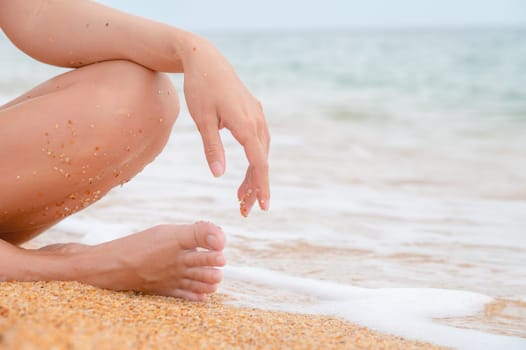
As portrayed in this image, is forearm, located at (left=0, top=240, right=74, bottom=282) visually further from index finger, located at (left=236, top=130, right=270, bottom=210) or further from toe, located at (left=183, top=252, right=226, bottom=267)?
index finger, located at (left=236, top=130, right=270, bottom=210)

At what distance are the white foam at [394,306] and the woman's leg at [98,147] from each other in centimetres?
26

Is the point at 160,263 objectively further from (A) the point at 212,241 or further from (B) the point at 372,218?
(B) the point at 372,218

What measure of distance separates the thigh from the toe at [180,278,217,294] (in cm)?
29

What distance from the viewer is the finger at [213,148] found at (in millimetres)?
1377

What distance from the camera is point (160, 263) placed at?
153 cm

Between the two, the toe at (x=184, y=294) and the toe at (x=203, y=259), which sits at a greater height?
the toe at (x=203, y=259)

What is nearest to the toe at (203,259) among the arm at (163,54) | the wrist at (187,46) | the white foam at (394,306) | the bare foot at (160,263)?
the bare foot at (160,263)

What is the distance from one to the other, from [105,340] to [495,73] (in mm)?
10176

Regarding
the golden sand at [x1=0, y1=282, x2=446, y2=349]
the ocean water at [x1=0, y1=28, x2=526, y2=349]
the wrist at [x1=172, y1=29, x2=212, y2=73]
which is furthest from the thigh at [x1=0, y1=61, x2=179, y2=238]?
the ocean water at [x1=0, y1=28, x2=526, y2=349]

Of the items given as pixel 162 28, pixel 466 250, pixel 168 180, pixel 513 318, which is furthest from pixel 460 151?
pixel 162 28

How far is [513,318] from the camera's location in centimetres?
170

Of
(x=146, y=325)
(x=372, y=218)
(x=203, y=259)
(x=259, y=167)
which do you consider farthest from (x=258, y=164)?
(x=372, y=218)

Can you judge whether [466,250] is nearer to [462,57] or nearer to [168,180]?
[168,180]

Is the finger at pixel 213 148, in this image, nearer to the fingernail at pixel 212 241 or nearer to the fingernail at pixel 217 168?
the fingernail at pixel 217 168
